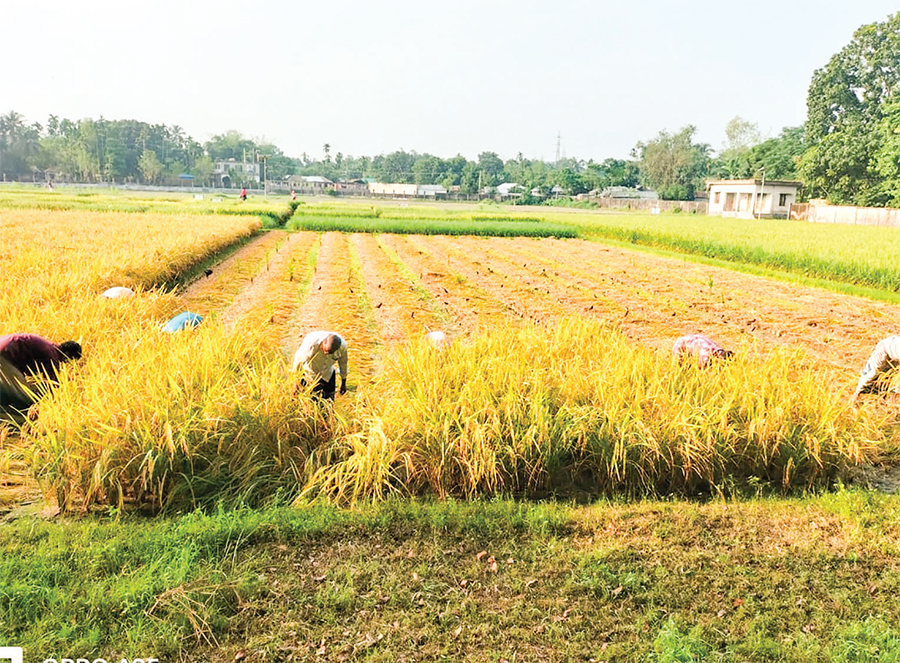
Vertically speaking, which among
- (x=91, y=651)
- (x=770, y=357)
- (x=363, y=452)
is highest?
(x=770, y=357)

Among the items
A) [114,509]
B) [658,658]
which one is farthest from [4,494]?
[658,658]

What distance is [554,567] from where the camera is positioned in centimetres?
330

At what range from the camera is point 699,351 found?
5574mm

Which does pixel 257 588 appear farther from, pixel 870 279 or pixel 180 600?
pixel 870 279

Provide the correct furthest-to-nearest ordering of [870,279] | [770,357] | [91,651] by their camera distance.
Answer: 1. [870,279]
2. [770,357]
3. [91,651]

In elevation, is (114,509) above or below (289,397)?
below

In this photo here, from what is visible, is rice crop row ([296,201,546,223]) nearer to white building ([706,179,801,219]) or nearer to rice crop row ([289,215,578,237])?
rice crop row ([289,215,578,237])

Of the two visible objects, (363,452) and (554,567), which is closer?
(554,567)

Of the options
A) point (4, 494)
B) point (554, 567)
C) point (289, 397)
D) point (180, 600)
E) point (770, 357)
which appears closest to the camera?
point (180, 600)

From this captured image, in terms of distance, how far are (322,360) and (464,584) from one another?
259 centimetres

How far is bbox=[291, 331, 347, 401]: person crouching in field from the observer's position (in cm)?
514

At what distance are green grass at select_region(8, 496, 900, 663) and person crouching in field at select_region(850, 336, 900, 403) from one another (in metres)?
2.21

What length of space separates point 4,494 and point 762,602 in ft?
14.8

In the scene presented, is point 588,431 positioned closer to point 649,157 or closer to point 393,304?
point 393,304
